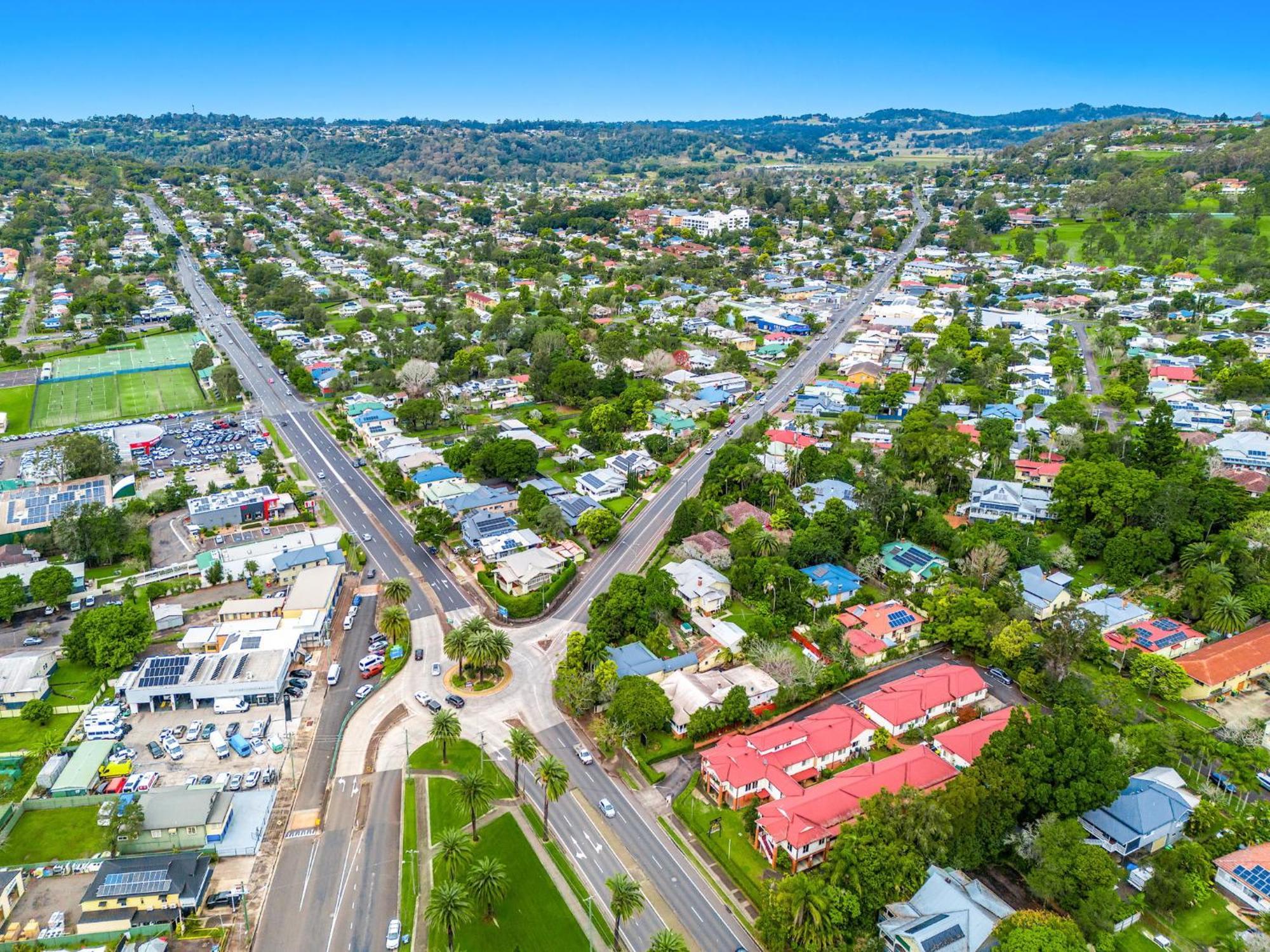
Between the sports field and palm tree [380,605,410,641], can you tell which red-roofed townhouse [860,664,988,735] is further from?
the sports field

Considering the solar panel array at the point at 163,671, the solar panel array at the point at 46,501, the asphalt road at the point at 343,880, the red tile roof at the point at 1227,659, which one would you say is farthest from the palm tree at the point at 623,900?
the solar panel array at the point at 46,501

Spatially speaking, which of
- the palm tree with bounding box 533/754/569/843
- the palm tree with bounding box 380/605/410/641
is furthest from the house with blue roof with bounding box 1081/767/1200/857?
the palm tree with bounding box 380/605/410/641

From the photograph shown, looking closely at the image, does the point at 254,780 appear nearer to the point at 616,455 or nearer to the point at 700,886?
the point at 700,886

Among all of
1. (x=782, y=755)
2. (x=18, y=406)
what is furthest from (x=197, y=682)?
(x=18, y=406)

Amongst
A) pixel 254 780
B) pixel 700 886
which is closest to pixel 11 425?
pixel 254 780

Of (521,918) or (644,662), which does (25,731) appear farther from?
(644,662)
